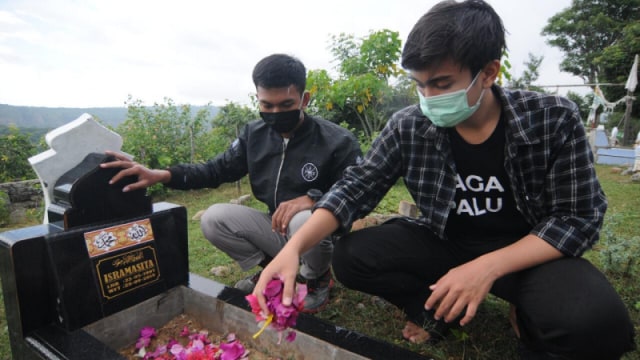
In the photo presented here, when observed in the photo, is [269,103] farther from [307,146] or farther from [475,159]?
[475,159]

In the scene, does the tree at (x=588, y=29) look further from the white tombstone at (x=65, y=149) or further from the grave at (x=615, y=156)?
the white tombstone at (x=65, y=149)

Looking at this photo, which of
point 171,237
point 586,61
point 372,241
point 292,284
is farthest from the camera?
point 586,61

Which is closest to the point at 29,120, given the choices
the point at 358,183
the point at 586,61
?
the point at 358,183

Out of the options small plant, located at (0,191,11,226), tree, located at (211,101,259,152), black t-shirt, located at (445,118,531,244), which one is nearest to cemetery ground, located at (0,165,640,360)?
black t-shirt, located at (445,118,531,244)

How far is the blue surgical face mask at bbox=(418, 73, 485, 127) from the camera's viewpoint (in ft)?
4.97

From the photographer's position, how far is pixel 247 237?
7.85 ft

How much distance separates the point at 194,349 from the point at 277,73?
1452 millimetres

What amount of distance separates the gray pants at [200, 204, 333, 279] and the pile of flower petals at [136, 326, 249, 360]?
0.60 meters

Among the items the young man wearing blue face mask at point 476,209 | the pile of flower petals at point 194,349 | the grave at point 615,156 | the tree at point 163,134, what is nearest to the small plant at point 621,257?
the young man wearing blue face mask at point 476,209

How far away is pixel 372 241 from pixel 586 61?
2966cm

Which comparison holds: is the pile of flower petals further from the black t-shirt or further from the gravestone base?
the black t-shirt

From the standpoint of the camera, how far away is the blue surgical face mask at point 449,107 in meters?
1.52

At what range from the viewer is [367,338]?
59.1 inches

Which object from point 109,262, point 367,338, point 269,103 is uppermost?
point 269,103
